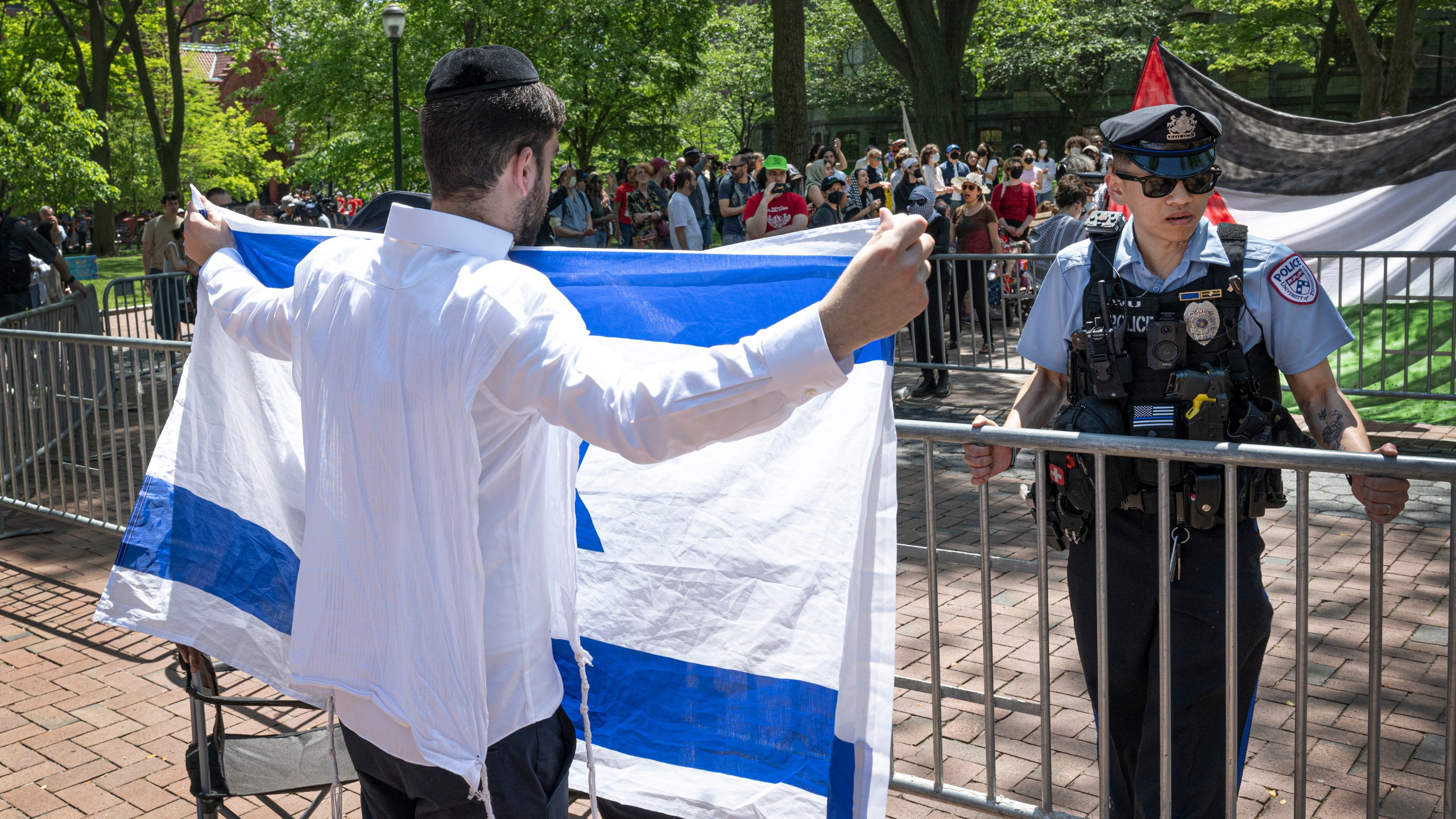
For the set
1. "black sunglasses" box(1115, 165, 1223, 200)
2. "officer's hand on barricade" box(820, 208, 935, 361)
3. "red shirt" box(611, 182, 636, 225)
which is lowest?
"officer's hand on barricade" box(820, 208, 935, 361)

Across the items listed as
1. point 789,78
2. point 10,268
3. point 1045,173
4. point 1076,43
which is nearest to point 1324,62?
point 1076,43

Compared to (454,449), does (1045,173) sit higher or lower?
higher

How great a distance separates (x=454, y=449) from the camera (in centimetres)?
197

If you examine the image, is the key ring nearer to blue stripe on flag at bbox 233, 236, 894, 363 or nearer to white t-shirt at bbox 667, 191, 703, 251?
blue stripe on flag at bbox 233, 236, 894, 363

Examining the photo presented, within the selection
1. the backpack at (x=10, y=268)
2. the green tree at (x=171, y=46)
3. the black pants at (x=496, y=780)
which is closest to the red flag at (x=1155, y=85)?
the black pants at (x=496, y=780)

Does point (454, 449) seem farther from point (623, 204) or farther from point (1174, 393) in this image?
point (623, 204)

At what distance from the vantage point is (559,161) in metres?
35.1

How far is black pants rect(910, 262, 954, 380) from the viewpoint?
11.0 metres

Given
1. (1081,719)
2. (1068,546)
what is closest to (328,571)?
(1068,546)

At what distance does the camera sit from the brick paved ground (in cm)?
175

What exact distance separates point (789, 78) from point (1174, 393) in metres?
16.3

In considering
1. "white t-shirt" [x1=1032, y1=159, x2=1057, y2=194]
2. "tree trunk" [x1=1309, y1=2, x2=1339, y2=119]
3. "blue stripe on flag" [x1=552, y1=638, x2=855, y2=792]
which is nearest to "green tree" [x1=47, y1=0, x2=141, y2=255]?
"white t-shirt" [x1=1032, y1=159, x2=1057, y2=194]

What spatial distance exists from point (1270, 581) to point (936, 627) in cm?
359

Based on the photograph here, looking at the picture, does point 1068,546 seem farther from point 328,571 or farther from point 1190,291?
point 328,571
